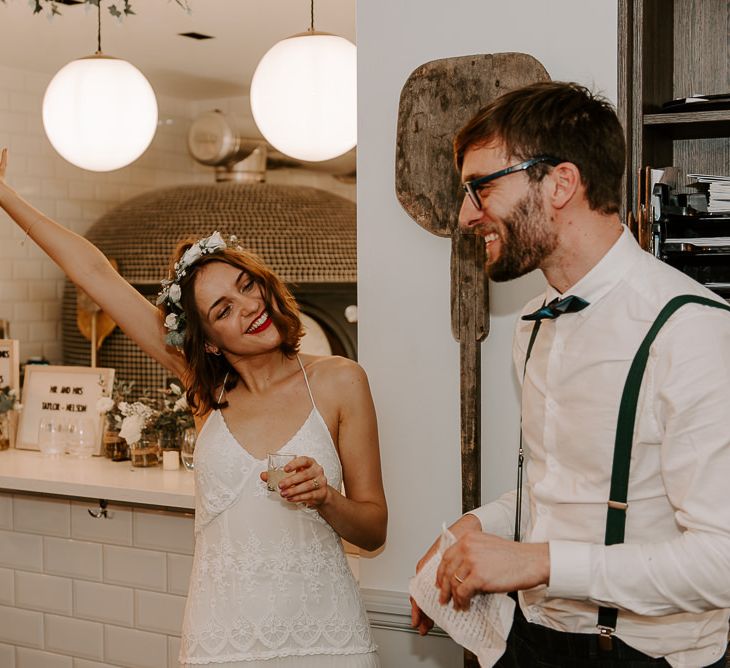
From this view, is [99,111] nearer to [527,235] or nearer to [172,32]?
[172,32]

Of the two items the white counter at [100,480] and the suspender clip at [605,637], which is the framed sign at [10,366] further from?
the suspender clip at [605,637]

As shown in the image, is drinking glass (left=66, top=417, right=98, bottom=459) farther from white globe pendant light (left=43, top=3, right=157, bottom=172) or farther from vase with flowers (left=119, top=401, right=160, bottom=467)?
white globe pendant light (left=43, top=3, right=157, bottom=172)

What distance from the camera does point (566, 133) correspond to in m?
1.46

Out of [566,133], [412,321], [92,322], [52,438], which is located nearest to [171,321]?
[412,321]

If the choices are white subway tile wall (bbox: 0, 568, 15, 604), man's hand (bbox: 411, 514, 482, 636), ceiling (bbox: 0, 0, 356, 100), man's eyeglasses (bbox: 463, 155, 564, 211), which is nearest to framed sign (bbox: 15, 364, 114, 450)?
white subway tile wall (bbox: 0, 568, 15, 604)

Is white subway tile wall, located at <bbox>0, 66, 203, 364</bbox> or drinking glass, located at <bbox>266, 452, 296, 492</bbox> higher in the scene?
white subway tile wall, located at <bbox>0, 66, 203, 364</bbox>

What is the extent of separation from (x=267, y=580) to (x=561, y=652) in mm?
701

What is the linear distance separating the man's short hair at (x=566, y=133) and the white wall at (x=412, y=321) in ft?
2.16

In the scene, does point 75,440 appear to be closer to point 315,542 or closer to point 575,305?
point 315,542

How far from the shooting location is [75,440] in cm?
319

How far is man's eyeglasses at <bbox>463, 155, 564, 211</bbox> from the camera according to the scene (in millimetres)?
1456

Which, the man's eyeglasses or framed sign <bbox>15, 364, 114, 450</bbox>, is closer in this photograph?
the man's eyeglasses

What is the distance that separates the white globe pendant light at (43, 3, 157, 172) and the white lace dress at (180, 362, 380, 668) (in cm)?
176

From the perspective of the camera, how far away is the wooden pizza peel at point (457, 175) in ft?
6.74
